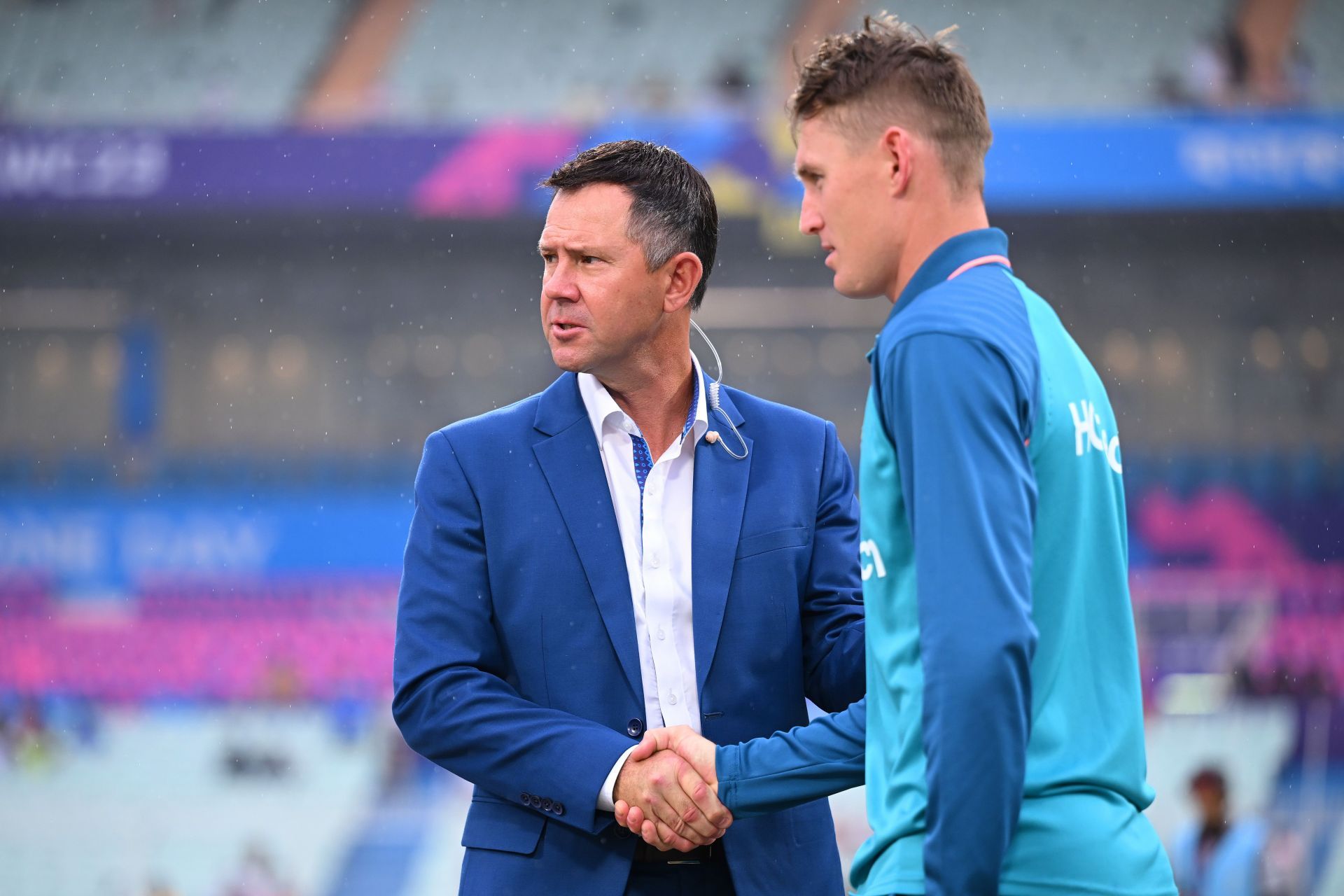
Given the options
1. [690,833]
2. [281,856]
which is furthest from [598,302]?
[281,856]

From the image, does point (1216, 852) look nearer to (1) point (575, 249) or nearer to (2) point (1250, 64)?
(1) point (575, 249)

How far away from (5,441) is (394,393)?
3.89 meters

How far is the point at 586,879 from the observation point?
1.62 meters

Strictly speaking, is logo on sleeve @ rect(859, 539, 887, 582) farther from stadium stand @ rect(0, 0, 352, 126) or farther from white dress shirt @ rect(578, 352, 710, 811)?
stadium stand @ rect(0, 0, 352, 126)

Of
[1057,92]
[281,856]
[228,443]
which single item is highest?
[1057,92]

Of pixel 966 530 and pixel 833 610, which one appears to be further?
pixel 833 610

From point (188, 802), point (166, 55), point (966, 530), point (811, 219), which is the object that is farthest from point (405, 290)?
point (966, 530)

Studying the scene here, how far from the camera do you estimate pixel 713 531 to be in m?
1.74

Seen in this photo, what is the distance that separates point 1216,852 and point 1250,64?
10.5 m

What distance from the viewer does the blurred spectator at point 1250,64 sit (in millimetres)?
13586

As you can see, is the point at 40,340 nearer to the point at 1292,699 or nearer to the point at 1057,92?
the point at 1057,92

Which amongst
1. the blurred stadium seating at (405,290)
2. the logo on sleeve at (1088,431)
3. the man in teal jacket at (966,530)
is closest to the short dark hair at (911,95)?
the man in teal jacket at (966,530)

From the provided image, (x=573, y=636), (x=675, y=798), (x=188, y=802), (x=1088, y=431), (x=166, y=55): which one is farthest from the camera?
(x=166, y=55)

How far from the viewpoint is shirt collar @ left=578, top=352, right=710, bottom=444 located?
1.80m
